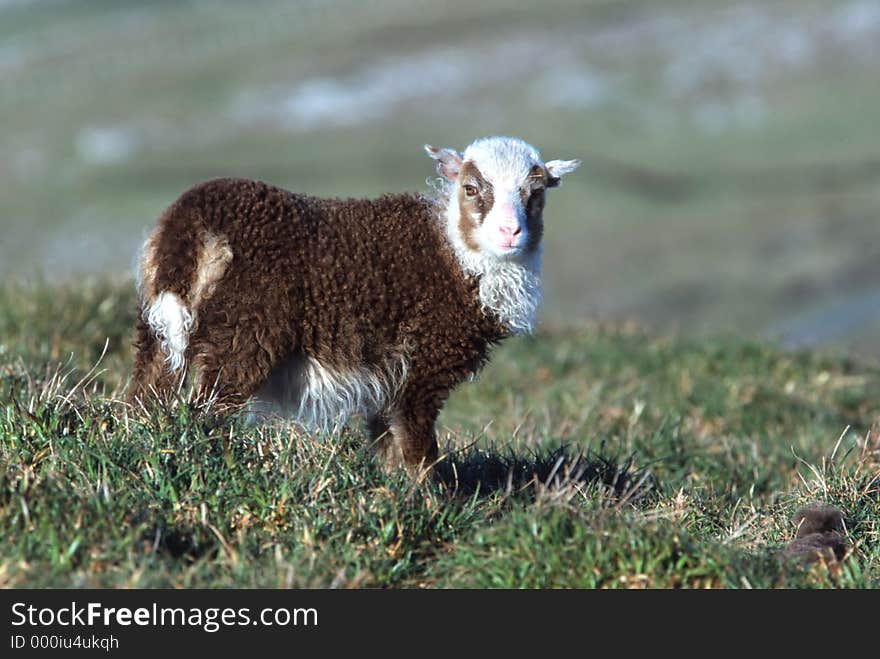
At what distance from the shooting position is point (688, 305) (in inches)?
905

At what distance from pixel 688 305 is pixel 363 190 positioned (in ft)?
39.3

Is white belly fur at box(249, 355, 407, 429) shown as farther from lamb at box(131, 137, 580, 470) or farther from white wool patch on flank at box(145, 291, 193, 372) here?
white wool patch on flank at box(145, 291, 193, 372)

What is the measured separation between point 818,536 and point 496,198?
2218mm

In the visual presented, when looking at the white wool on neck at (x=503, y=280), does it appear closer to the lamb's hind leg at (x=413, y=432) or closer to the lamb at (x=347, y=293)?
the lamb at (x=347, y=293)

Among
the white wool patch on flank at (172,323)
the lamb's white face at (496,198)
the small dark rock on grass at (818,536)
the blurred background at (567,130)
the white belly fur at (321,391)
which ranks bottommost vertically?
the blurred background at (567,130)

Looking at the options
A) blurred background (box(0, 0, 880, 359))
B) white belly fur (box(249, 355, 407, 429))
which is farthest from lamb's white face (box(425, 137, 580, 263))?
blurred background (box(0, 0, 880, 359))

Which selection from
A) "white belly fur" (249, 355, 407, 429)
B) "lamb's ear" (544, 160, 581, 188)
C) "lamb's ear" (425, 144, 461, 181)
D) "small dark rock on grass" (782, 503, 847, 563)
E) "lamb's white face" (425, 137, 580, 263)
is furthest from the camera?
"lamb's ear" (544, 160, 581, 188)

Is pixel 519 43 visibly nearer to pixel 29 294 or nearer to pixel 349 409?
A: pixel 29 294

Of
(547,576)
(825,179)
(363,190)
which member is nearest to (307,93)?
(363,190)

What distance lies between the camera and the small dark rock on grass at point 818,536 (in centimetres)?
518

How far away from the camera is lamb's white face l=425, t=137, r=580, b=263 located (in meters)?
6.34

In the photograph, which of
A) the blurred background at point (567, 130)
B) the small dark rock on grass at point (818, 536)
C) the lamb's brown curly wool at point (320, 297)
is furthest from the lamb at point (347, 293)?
the blurred background at point (567, 130)

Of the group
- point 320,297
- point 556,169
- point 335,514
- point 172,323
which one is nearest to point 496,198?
point 556,169

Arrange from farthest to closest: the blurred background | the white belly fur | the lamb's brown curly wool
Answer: the blurred background
the white belly fur
the lamb's brown curly wool
